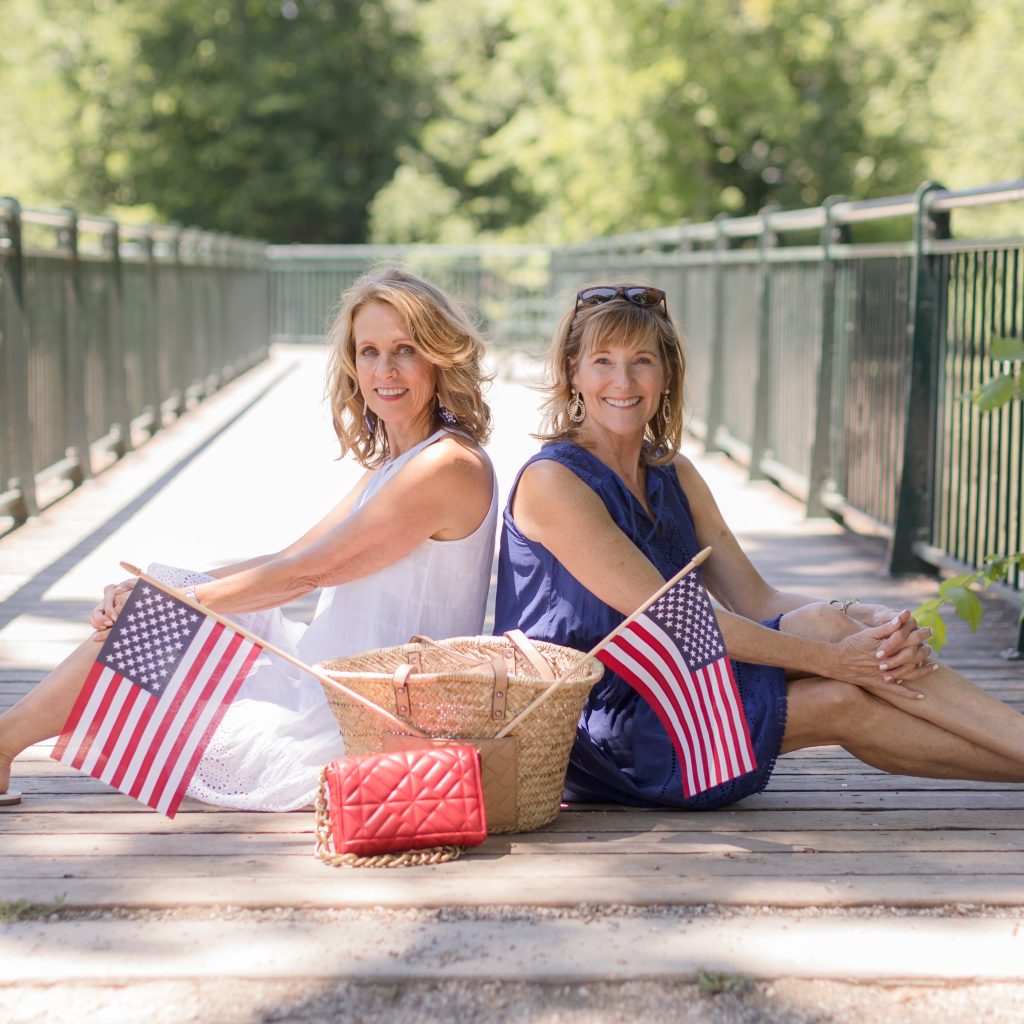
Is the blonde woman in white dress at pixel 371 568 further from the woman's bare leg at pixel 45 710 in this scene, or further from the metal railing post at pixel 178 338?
the metal railing post at pixel 178 338

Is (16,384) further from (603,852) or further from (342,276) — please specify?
(342,276)

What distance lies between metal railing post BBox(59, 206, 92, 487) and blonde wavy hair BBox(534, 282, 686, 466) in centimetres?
575

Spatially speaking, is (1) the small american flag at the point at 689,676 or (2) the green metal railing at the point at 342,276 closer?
(1) the small american flag at the point at 689,676

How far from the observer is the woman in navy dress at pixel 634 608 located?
141 inches

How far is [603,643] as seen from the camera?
3443 mm

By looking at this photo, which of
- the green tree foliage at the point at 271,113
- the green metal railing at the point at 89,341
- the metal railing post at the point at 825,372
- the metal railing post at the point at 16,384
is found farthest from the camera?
the green tree foliage at the point at 271,113

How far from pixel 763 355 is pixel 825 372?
1.55 metres

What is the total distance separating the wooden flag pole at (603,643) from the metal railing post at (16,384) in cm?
484

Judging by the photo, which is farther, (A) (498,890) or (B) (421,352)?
(B) (421,352)

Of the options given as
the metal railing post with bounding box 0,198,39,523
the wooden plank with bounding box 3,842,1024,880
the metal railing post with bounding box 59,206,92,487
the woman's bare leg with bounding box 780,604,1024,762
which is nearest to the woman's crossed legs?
the woman's bare leg with bounding box 780,604,1024,762

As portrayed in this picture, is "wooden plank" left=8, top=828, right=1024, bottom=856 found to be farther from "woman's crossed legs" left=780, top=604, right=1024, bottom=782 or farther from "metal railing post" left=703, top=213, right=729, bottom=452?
"metal railing post" left=703, top=213, right=729, bottom=452

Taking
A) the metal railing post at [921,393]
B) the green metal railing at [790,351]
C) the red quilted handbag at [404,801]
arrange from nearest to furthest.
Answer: the red quilted handbag at [404,801] → the green metal railing at [790,351] → the metal railing post at [921,393]

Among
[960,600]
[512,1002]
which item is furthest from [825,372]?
[512,1002]

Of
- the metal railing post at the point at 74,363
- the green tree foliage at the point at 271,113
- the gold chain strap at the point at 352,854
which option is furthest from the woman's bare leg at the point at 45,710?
the green tree foliage at the point at 271,113
